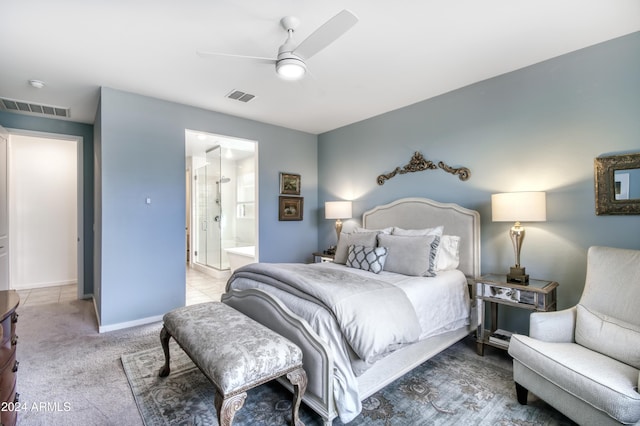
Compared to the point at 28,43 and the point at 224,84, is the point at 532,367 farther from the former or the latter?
the point at 28,43

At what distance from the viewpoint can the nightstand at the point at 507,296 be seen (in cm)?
253

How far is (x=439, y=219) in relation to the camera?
357 centimetres

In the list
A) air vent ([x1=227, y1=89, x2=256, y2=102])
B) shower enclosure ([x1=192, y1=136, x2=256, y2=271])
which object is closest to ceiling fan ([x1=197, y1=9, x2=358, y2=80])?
Result: air vent ([x1=227, y1=89, x2=256, y2=102])

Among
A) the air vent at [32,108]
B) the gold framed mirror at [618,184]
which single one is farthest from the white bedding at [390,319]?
the air vent at [32,108]

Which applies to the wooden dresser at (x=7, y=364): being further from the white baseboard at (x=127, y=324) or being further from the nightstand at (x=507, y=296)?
the nightstand at (x=507, y=296)

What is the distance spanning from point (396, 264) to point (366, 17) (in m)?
2.15

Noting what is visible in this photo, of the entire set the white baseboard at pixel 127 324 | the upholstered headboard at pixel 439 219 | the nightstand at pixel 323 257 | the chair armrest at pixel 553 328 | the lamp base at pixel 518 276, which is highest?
the upholstered headboard at pixel 439 219

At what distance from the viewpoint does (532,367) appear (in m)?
1.94

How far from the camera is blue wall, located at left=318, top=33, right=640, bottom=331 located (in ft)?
8.29

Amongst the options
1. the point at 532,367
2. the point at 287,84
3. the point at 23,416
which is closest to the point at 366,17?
the point at 287,84

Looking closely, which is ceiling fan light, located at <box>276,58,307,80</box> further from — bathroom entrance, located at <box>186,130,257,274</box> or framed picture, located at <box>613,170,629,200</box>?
bathroom entrance, located at <box>186,130,257,274</box>

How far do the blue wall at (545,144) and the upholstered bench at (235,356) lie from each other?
8.12 feet

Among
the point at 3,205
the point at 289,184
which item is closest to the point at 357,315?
the point at 289,184

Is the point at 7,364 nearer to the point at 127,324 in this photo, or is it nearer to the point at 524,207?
the point at 127,324
